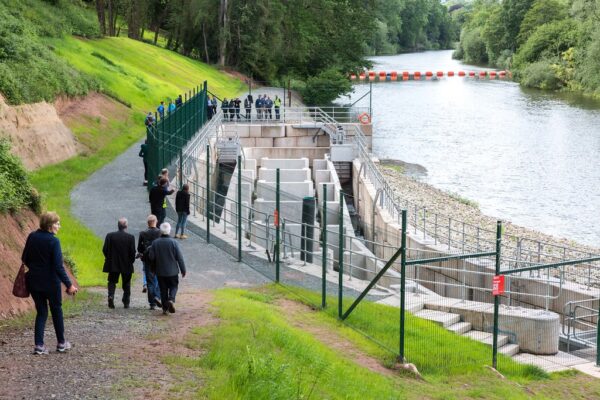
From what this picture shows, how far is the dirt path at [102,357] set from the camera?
9375 mm

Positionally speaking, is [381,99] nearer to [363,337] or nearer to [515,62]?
[515,62]

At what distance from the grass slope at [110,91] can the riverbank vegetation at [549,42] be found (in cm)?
3564

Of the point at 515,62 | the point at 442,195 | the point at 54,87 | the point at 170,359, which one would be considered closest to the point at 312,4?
the point at 515,62

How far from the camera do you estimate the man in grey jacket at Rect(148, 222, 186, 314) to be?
1331cm

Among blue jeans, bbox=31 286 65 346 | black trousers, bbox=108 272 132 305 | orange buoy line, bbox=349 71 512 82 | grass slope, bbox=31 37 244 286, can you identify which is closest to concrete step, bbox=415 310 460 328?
black trousers, bbox=108 272 132 305

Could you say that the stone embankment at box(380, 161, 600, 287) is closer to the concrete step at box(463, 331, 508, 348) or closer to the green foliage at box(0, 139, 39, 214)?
the concrete step at box(463, 331, 508, 348)

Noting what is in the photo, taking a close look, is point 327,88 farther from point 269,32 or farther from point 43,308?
point 43,308

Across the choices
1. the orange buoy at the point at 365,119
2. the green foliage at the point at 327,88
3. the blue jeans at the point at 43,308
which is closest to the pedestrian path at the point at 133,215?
the blue jeans at the point at 43,308

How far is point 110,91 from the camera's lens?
138ft

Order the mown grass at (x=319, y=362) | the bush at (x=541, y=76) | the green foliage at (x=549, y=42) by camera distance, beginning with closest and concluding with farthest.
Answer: the mown grass at (x=319, y=362), the bush at (x=541, y=76), the green foliage at (x=549, y=42)

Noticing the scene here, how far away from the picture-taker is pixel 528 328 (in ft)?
54.9

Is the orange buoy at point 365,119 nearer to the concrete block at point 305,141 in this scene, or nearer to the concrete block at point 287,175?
the concrete block at point 305,141

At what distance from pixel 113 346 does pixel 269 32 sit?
69.5 meters

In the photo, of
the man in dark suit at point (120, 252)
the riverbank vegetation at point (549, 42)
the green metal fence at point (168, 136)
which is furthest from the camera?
the riverbank vegetation at point (549, 42)
